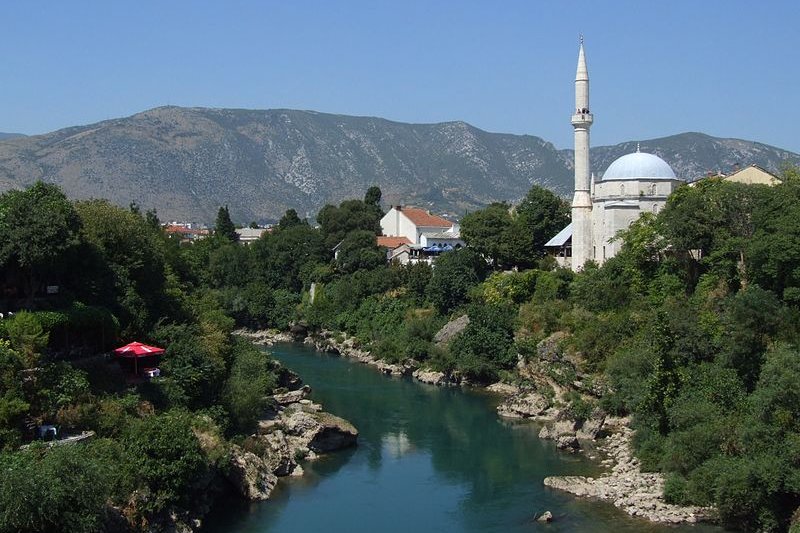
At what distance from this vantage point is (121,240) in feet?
107

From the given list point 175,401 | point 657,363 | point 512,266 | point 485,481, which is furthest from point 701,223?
point 175,401

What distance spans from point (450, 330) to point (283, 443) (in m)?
18.5

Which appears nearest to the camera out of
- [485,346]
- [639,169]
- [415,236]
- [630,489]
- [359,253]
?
[630,489]

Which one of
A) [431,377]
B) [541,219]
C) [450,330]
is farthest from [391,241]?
[431,377]

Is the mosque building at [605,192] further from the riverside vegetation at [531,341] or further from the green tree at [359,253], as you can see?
the green tree at [359,253]

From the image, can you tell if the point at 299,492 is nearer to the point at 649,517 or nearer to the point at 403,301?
the point at 649,517

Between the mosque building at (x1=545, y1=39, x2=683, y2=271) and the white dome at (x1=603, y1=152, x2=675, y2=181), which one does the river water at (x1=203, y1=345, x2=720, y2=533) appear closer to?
the mosque building at (x1=545, y1=39, x2=683, y2=271)

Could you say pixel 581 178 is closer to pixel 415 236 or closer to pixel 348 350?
pixel 348 350

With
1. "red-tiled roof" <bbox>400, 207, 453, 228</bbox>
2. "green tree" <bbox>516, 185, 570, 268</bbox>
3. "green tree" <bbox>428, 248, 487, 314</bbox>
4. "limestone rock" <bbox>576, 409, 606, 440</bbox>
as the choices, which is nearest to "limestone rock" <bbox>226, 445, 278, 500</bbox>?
"limestone rock" <bbox>576, 409, 606, 440</bbox>

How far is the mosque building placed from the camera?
1711 inches

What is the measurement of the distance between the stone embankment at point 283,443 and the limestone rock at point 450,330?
1140 centimetres

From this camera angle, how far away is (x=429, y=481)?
94.9 ft

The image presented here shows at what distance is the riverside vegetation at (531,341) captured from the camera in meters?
22.8

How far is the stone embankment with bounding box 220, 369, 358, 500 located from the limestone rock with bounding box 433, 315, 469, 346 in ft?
37.4
